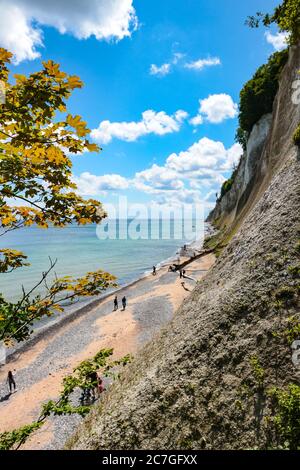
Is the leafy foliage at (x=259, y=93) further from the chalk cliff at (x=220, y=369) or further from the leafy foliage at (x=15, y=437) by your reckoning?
the leafy foliage at (x=15, y=437)

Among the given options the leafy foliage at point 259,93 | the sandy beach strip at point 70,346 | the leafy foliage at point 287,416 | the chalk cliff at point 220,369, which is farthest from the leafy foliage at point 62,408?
the leafy foliage at point 259,93

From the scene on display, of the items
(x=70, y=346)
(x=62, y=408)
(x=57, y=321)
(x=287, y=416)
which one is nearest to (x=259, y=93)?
(x=57, y=321)

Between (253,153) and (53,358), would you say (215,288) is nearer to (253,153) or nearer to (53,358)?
(53,358)

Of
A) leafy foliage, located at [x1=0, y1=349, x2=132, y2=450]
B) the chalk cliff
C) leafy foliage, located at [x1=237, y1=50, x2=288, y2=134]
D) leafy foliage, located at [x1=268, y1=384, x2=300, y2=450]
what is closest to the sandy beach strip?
leafy foliage, located at [x1=0, y1=349, x2=132, y2=450]

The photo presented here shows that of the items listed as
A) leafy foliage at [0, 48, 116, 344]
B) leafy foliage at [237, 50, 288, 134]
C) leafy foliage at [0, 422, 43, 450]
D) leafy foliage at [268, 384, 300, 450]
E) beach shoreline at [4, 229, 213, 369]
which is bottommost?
beach shoreline at [4, 229, 213, 369]

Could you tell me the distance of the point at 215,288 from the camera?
9562mm

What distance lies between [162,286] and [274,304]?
39.2m

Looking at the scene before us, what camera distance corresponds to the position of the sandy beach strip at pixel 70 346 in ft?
57.6

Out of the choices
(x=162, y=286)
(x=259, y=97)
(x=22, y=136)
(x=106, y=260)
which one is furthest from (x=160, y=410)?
(x=106, y=260)

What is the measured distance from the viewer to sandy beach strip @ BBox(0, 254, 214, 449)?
57.6 feet

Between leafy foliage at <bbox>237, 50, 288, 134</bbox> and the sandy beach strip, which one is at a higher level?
leafy foliage at <bbox>237, 50, 288, 134</bbox>

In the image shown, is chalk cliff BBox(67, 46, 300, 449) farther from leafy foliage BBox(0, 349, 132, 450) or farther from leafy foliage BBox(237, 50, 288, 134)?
leafy foliage BBox(237, 50, 288, 134)

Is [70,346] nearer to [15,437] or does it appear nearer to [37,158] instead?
[15,437]
